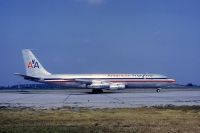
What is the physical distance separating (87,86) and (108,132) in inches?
2237

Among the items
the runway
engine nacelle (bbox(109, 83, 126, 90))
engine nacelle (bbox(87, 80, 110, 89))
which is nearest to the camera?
the runway

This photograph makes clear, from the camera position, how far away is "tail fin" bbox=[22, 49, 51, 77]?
7306 centimetres

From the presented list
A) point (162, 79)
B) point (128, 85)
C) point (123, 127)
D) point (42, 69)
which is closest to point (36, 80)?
point (42, 69)

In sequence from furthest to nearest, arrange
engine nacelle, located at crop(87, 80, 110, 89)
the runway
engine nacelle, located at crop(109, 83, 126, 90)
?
engine nacelle, located at crop(109, 83, 126, 90) → engine nacelle, located at crop(87, 80, 110, 89) → the runway

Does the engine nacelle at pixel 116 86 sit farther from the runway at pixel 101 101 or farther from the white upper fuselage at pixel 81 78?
the runway at pixel 101 101

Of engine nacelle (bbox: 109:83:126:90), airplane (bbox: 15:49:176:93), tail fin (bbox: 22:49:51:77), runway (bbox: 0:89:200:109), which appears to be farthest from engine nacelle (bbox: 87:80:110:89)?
runway (bbox: 0:89:200:109)

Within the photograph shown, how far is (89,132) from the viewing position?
15586mm

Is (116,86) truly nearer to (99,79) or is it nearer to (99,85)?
(99,85)

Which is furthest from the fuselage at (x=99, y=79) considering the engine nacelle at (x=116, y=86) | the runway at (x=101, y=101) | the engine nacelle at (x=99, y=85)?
the runway at (x=101, y=101)

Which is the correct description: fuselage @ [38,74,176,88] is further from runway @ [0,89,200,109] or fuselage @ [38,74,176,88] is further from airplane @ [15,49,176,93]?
runway @ [0,89,200,109]

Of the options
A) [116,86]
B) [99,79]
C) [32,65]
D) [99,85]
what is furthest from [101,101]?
[32,65]

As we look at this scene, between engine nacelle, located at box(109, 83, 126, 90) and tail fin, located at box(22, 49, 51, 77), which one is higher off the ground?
tail fin, located at box(22, 49, 51, 77)

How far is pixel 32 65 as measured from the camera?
7319cm

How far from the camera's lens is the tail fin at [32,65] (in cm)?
7306
